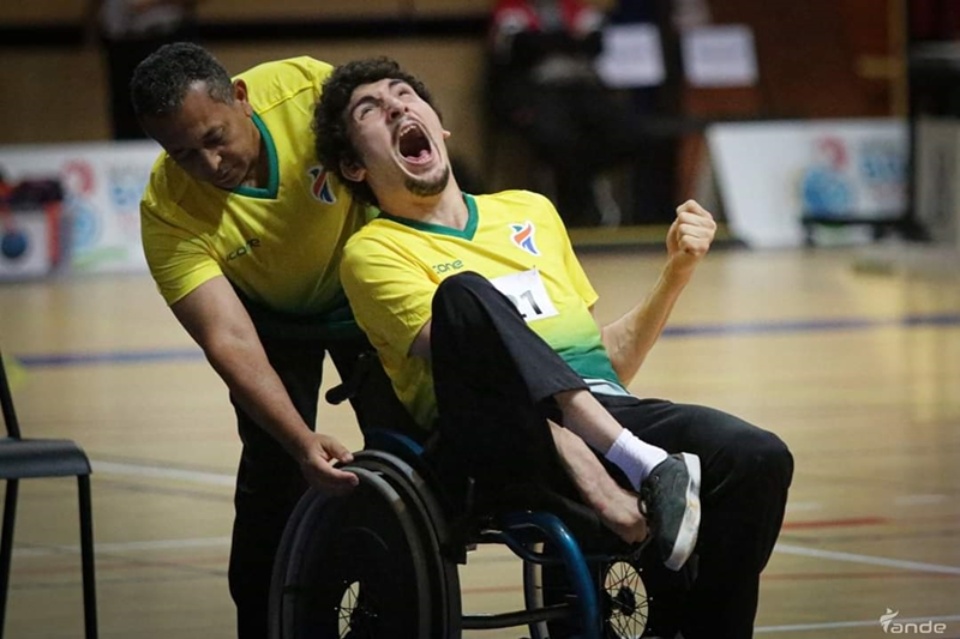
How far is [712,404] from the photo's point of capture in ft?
21.6

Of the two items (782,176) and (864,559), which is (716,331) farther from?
(864,559)

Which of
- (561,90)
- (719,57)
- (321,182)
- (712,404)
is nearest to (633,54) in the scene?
(719,57)

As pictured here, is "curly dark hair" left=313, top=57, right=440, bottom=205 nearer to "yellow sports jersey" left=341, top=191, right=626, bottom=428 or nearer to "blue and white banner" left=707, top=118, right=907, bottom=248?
"yellow sports jersey" left=341, top=191, right=626, bottom=428

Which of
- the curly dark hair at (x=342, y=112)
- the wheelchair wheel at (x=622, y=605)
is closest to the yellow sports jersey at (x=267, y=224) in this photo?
the curly dark hair at (x=342, y=112)

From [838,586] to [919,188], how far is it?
325 inches

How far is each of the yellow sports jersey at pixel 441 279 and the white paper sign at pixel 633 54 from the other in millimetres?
9466

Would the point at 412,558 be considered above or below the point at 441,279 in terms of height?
below

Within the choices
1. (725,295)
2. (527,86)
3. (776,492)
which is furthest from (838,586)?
(527,86)

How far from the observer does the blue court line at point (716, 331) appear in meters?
8.20

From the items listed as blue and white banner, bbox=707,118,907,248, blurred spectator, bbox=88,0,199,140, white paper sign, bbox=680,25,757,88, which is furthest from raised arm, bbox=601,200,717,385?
white paper sign, bbox=680,25,757,88

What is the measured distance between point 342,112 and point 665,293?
64 centimetres

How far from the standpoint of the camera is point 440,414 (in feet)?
9.71

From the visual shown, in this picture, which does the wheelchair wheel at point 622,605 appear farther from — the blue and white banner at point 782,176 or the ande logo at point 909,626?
the blue and white banner at point 782,176

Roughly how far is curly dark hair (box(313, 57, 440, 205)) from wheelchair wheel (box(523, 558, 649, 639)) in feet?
2.45
